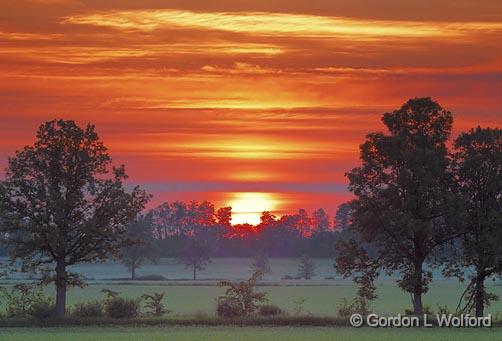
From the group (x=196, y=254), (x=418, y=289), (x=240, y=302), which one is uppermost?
(x=196, y=254)

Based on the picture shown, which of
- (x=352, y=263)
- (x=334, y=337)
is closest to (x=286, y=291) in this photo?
(x=352, y=263)

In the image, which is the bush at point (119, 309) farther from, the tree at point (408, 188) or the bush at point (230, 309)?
the tree at point (408, 188)

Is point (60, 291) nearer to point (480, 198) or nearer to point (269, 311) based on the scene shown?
point (269, 311)

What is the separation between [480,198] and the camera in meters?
62.0

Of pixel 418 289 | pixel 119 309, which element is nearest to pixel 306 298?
pixel 418 289

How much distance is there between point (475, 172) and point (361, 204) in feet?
25.5

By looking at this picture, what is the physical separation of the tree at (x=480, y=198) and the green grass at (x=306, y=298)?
1513 cm

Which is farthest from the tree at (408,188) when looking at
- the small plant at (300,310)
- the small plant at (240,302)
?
the small plant at (240,302)

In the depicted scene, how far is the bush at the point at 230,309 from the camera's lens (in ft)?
201

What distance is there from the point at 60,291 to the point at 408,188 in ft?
76.9

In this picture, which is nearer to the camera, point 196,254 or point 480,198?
point 480,198

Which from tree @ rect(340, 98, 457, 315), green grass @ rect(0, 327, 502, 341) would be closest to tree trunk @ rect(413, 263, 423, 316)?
tree @ rect(340, 98, 457, 315)

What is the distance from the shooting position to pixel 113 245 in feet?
207

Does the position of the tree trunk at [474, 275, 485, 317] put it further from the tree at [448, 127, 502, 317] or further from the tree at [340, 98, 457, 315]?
the tree at [340, 98, 457, 315]
